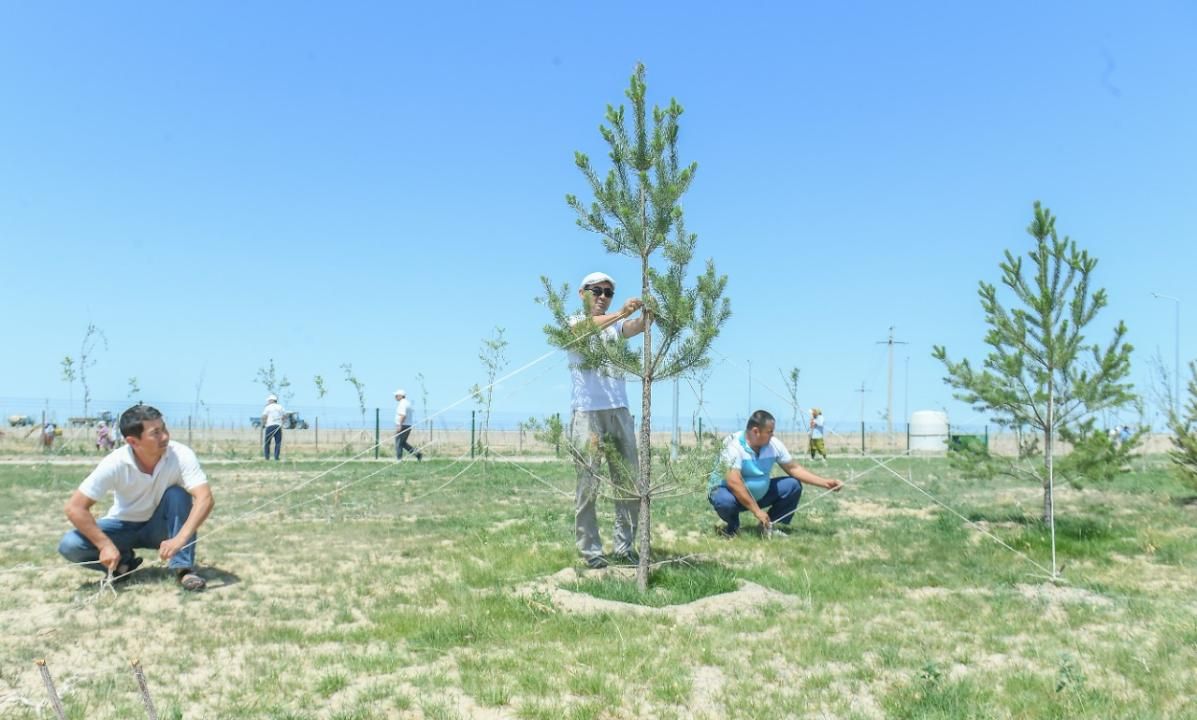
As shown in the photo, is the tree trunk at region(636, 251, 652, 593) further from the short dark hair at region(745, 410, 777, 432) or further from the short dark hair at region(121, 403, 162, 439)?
the short dark hair at region(121, 403, 162, 439)

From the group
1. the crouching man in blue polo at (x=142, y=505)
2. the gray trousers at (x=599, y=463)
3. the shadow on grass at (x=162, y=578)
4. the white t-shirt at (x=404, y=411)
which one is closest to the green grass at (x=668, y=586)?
the gray trousers at (x=599, y=463)

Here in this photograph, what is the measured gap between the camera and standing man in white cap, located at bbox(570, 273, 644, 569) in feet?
18.5

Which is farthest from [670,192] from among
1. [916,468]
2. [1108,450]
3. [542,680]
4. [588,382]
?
[916,468]

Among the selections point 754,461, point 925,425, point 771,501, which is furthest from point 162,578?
point 925,425

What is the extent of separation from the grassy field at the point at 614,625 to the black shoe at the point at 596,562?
4.0 inches

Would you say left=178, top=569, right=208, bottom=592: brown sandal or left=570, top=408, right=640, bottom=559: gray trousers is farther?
left=570, top=408, right=640, bottom=559: gray trousers

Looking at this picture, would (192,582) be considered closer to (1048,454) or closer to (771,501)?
(771,501)

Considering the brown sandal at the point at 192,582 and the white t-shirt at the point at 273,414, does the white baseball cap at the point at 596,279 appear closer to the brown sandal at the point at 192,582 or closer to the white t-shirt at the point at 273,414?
the brown sandal at the point at 192,582

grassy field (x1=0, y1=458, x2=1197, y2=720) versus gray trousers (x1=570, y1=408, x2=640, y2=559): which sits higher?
gray trousers (x1=570, y1=408, x2=640, y2=559)

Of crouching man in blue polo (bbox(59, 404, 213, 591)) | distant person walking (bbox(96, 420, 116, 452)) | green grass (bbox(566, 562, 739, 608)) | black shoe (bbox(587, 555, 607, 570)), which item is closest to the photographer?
green grass (bbox(566, 562, 739, 608))

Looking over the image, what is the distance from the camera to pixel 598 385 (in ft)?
19.0

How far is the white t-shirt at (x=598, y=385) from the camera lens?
5680 millimetres

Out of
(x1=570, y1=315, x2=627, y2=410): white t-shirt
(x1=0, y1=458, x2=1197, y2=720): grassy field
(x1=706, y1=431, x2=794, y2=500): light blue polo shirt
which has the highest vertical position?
(x1=570, y1=315, x2=627, y2=410): white t-shirt

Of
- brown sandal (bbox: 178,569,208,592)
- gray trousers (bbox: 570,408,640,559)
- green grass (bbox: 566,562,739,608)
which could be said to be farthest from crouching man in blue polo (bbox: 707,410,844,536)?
brown sandal (bbox: 178,569,208,592)
